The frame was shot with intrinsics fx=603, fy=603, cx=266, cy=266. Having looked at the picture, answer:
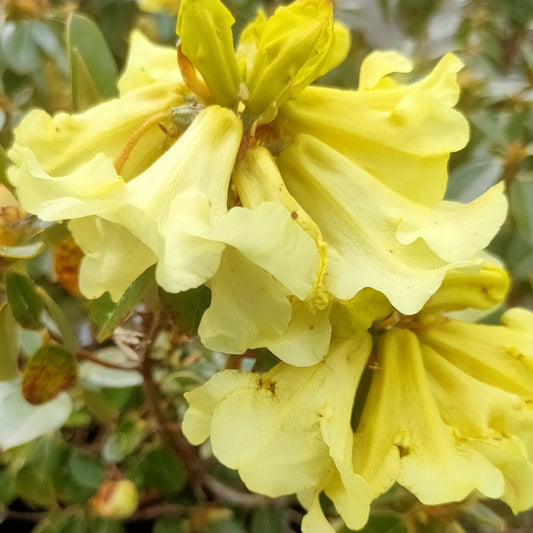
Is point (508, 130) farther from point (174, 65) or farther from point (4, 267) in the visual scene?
point (4, 267)

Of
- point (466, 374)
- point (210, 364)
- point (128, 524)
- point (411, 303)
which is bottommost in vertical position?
point (128, 524)

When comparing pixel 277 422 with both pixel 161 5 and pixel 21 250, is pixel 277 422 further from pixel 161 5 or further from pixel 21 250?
pixel 161 5

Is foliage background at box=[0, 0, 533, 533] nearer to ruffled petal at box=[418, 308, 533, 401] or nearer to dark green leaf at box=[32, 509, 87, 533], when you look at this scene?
dark green leaf at box=[32, 509, 87, 533]

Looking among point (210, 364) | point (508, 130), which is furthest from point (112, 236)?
point (508, 130)

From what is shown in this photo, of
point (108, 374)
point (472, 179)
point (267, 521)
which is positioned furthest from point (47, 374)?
point (472, 179)

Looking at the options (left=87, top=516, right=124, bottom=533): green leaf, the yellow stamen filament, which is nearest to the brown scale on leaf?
the yellow stamen filament
